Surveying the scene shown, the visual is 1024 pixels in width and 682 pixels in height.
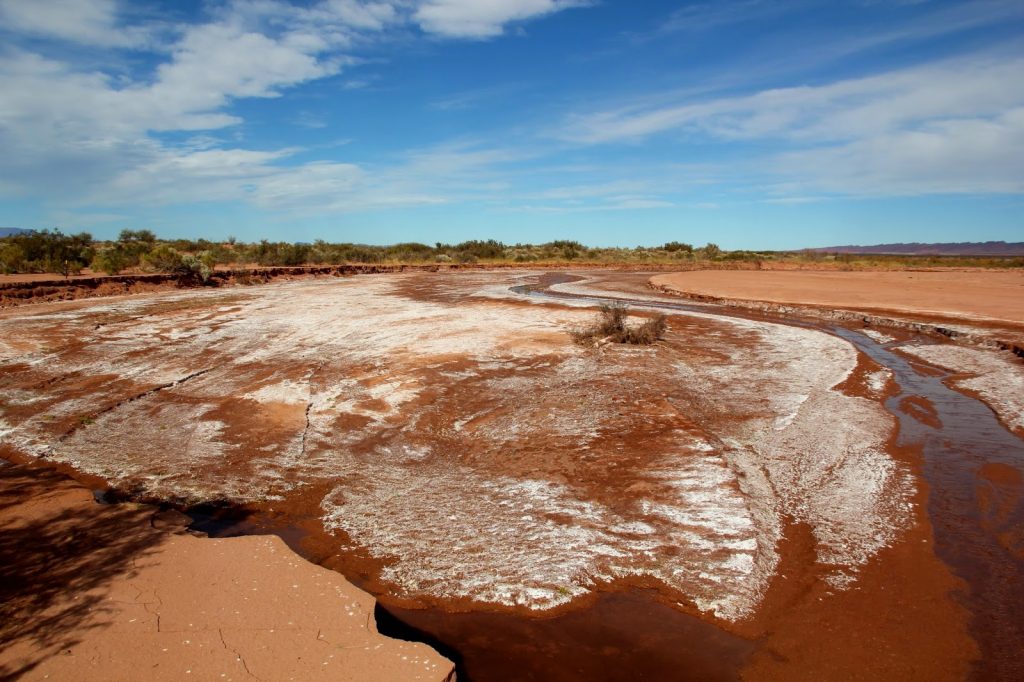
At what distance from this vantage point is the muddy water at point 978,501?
3650mm

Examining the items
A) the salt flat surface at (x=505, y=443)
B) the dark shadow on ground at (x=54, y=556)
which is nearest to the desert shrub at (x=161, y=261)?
the salt flat surface at (x=505, y=443)

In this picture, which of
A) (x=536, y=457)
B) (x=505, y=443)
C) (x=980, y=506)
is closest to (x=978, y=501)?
(x=980, y=506)

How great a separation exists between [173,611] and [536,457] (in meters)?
3.58

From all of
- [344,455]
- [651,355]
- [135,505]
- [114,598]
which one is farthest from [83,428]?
[651,355]

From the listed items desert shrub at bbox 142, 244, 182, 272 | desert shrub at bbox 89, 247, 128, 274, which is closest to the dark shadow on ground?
desert shrub at bbox 142, 244, 182, 272

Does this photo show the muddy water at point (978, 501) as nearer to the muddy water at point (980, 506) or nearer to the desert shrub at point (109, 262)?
the muddy water at point (980, 506)

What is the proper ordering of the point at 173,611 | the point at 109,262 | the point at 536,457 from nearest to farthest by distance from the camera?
the point at 173,611, the point at 536,457, the point at 109,262

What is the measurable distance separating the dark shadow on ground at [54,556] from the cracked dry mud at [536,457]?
62 cm

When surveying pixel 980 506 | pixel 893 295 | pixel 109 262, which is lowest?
pixel 980 506

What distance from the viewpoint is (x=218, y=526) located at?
500 cm

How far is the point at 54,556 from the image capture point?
4.16m

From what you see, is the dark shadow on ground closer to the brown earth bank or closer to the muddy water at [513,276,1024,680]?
the brown earth bank

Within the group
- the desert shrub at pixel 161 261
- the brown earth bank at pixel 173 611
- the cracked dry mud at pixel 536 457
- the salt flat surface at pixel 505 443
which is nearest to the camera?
the brown earth bank at pixel 173 611

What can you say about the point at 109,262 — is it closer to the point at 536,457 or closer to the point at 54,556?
the point at 54,556
